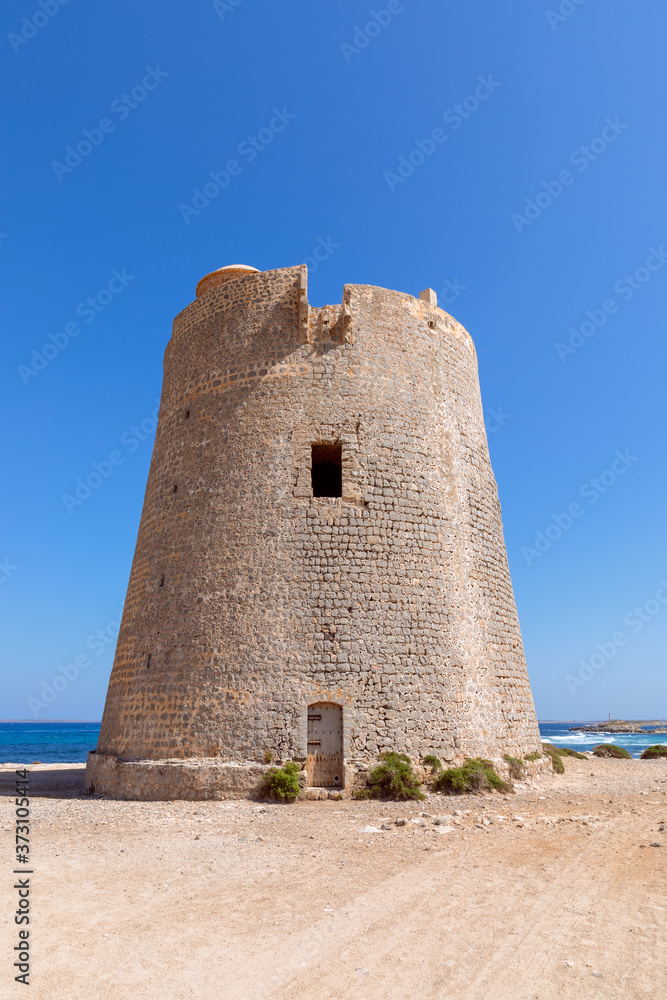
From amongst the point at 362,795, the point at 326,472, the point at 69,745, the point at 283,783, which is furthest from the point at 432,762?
the point at 69,745

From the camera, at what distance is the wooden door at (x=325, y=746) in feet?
32.3

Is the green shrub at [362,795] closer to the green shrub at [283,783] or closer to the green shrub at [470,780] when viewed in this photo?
the green shrub at [283,783]

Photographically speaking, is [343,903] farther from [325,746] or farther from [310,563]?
[310,563]

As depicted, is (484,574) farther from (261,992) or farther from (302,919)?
(261,992)

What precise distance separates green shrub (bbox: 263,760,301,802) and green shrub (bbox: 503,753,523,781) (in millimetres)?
3971

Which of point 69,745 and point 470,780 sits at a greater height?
point 470,780

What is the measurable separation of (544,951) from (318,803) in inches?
221

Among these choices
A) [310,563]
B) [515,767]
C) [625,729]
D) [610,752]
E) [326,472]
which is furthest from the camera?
[625,729]

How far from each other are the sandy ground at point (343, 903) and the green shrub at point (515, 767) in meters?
2.12

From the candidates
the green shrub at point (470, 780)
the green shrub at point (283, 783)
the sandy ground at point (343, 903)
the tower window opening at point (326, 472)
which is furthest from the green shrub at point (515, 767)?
the tower window opening at point (326, 472)

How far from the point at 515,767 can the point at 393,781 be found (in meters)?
2.92

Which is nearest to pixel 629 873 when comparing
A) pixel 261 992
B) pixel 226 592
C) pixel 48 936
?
pixel 261 992

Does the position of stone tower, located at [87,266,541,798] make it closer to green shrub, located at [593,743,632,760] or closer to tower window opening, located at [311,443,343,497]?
tower window opening, located at [311,443,343,497]

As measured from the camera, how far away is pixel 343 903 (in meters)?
5.20
